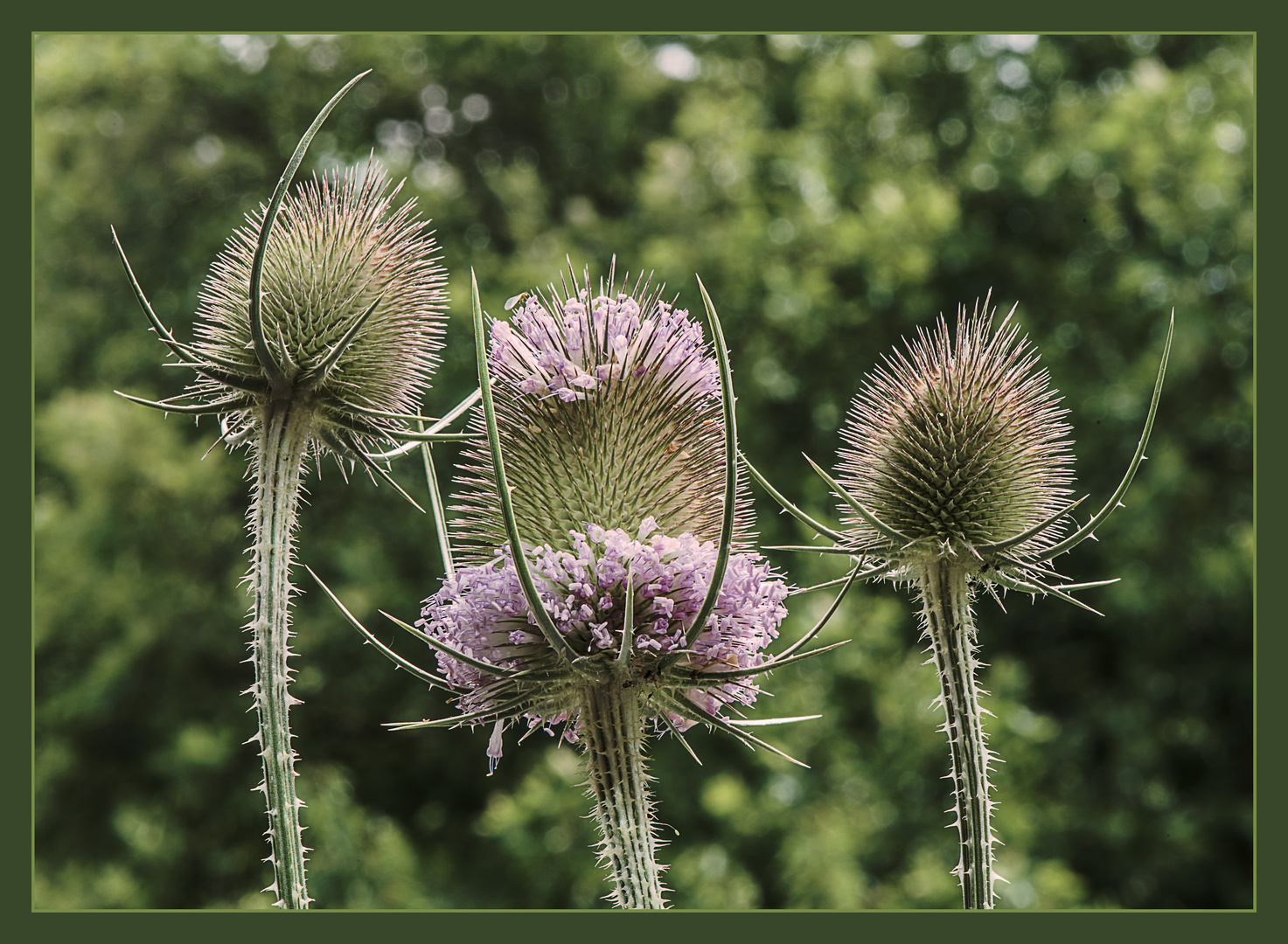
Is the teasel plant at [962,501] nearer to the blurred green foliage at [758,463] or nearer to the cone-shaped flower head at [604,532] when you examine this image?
the cone-shaped flower head at [604,532]

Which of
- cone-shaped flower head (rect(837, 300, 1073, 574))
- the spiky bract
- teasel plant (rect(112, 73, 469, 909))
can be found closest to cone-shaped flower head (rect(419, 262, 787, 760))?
the spiky bract

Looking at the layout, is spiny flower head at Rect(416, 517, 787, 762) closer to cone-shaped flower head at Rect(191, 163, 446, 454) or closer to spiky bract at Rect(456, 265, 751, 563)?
spiky bract at Rect(456, 265, 751, 563)

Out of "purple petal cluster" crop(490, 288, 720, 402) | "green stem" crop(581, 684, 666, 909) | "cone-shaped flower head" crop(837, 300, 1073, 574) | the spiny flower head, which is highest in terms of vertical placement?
"purple petal cluster" crop(490, 288, 720, 402)

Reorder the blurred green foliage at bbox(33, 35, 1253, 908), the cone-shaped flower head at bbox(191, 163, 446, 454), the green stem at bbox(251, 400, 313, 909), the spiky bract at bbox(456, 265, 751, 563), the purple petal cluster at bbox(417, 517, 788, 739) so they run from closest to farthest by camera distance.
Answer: the green stem at bbox(251, 400, 313, 909)
the purple petal cluster at bbox(417, 517, 788, 739)
the spiky bract at bbox(456, 265, 751, 563)
the cone-shaped flower head at bbox(191, 163, 446, 454)
the blurred green foliage at bbox(33, 35, 1253, 908)

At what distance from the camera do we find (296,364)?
6.03 feet

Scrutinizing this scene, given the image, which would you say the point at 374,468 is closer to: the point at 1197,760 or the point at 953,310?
the point at 953,310

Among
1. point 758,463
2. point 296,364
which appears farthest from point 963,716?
point 758,463

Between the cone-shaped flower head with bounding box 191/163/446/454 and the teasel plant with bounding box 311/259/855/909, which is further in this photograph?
the cone-shaped flower head with bounding box 191/163/446/454

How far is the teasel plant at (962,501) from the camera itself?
1.74 m

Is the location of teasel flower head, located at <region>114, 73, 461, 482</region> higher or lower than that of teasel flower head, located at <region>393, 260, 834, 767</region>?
higher

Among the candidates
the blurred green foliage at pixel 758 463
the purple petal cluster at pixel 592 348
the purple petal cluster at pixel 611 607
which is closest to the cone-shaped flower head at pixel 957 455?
the purple petal cluster at pixel 611 607

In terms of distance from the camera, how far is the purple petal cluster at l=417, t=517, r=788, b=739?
165cm

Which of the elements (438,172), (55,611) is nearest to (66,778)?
(55,611)

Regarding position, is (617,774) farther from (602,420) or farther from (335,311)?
(335,311)
